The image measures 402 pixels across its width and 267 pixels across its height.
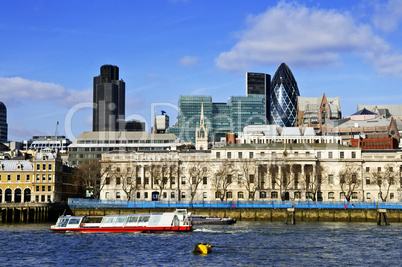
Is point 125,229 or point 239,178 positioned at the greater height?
point 239,178

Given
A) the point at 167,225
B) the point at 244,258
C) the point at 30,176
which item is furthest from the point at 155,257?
the point at 30,176

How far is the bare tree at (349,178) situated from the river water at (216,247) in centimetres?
5115

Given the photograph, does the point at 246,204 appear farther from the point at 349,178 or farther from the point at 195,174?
the point at 349,178

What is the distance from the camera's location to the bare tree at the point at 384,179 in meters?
151

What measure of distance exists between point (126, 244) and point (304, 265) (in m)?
25.6

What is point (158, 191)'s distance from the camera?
161 m

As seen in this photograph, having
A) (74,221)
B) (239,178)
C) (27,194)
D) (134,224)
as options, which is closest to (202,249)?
(134,224)

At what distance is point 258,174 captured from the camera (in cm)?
15562

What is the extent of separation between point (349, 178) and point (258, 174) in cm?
2231

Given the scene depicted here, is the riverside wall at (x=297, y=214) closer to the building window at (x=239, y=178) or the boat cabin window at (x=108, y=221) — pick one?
the boat cabin window at (x=108, y=221)

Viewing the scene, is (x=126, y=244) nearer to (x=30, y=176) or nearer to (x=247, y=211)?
(x=247, y=211)

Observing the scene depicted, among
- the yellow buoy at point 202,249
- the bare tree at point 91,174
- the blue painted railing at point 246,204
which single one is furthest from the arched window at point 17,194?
the yellow buoy at point 202,249

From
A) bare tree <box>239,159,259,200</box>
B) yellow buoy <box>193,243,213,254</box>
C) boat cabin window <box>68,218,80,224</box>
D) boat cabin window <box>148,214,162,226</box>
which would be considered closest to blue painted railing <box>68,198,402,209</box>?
bare tree <box>239,159,259,200</box>

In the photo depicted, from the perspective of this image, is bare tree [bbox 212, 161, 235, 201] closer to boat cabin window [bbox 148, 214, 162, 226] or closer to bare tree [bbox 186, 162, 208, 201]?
bare tree [bbox 186, 162, 208, 201]
